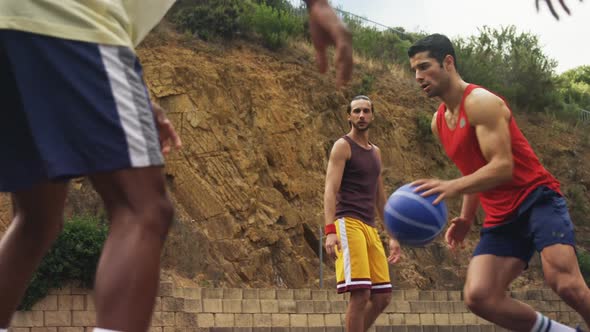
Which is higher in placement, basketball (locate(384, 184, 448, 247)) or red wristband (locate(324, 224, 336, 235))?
red wristband (locate(324, 224, 336, 235))

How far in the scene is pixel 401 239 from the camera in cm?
677

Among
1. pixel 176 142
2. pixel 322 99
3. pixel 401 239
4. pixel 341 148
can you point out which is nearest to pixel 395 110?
pixel 322 99

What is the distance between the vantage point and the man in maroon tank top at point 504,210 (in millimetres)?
5840

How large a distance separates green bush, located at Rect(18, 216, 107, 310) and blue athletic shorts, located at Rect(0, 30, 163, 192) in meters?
9.28

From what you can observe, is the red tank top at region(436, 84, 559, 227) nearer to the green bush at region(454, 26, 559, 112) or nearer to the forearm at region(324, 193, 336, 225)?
the forearm at region(324, 193, 336, 225)

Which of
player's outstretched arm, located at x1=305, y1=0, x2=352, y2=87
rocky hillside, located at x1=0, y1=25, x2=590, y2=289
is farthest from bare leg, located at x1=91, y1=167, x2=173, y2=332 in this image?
rocky hillside, located at x1=0, y1=25, x2=590, y2=289

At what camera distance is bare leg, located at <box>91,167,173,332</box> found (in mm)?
2768

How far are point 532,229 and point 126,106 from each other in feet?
12.1

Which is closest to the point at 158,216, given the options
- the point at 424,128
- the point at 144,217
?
the point at 144,217

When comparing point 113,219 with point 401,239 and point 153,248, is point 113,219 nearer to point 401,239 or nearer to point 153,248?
point 153,248

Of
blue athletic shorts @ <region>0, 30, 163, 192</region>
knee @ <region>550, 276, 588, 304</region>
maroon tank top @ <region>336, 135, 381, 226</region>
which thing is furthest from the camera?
maroon tank top @ <region>336, 135, 381, 226</region>

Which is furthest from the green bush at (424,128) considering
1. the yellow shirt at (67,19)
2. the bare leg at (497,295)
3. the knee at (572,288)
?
the yellow shirt at (67,19)

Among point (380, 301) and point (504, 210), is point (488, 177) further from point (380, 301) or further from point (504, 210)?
point (380, 301)

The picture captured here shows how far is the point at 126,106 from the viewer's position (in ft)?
9.62
